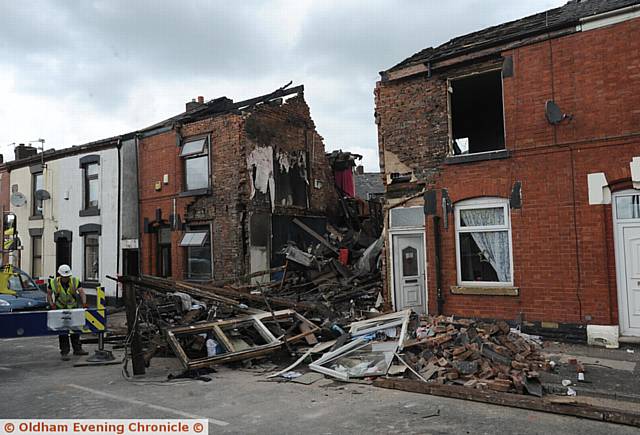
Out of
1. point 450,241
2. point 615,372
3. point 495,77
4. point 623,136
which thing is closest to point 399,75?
point 495,77

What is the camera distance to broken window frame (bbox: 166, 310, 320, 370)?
8352 millimetres

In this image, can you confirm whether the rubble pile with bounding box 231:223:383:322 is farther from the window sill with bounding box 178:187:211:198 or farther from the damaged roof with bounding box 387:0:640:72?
the damaged roof with bounding box 387:0:640:72

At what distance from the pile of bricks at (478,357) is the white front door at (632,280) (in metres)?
1.74

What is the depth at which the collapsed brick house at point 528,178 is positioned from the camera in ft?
31.4

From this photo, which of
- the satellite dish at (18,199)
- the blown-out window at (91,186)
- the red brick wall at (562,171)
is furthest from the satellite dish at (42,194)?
the red brick wall at (562,171)

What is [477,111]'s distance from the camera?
50.1 ft

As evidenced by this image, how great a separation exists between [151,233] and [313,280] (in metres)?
7.08

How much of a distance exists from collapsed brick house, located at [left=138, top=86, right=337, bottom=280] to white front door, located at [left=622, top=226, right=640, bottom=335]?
392 inches

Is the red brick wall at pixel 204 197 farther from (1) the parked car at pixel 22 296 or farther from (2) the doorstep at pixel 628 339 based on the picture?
(2) the doorstep at pixel 628 339

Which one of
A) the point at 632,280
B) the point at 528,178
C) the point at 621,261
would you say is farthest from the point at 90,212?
the point at 632,280

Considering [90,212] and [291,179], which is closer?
→ [291,179]

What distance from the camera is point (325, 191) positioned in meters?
19.5

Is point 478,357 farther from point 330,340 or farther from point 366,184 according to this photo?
point 366,184

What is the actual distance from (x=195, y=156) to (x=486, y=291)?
1062 centimetres
